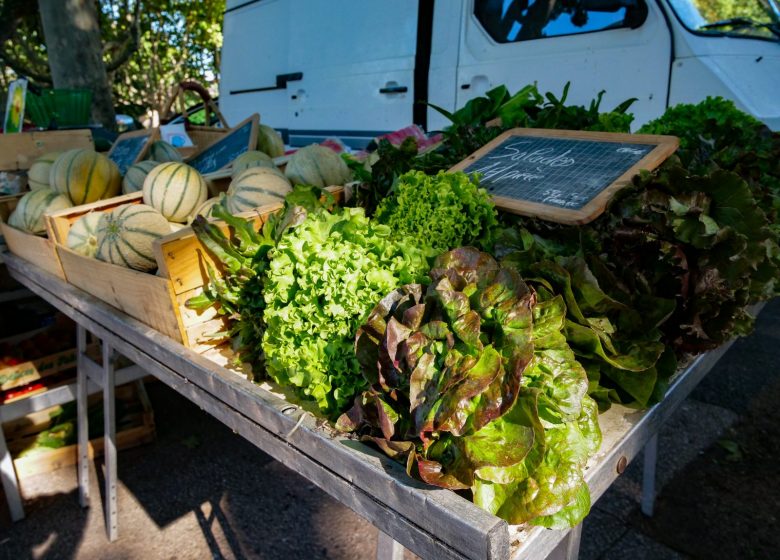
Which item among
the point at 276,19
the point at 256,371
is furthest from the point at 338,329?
the point at 276,19

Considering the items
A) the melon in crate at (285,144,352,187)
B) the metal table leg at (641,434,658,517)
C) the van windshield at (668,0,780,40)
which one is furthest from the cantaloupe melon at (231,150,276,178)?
the van windshield at (668,0,780,40)

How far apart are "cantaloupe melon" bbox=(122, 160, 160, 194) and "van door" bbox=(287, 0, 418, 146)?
11.8ft

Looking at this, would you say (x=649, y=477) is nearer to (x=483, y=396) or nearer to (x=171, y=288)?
(x=483, y=396)

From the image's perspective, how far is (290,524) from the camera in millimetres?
3074

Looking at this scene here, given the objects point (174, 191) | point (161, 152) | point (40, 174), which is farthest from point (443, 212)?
point (40, 174)

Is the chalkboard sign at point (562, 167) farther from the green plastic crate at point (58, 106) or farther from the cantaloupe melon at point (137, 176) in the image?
the green plastic crate at point (58, 106)

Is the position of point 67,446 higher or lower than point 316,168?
lower

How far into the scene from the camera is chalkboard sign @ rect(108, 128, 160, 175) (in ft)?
10.7

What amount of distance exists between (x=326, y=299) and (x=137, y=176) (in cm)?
198

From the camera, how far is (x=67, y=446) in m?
3.62

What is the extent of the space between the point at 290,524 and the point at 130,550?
0.82 metres

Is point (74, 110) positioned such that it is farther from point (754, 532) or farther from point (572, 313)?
point (754, 532)

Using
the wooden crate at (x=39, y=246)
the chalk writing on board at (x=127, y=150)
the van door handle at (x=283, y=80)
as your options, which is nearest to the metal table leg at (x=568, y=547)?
the wooden crate at (x=39, y=246)

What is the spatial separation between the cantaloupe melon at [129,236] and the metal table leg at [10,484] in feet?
5.76
